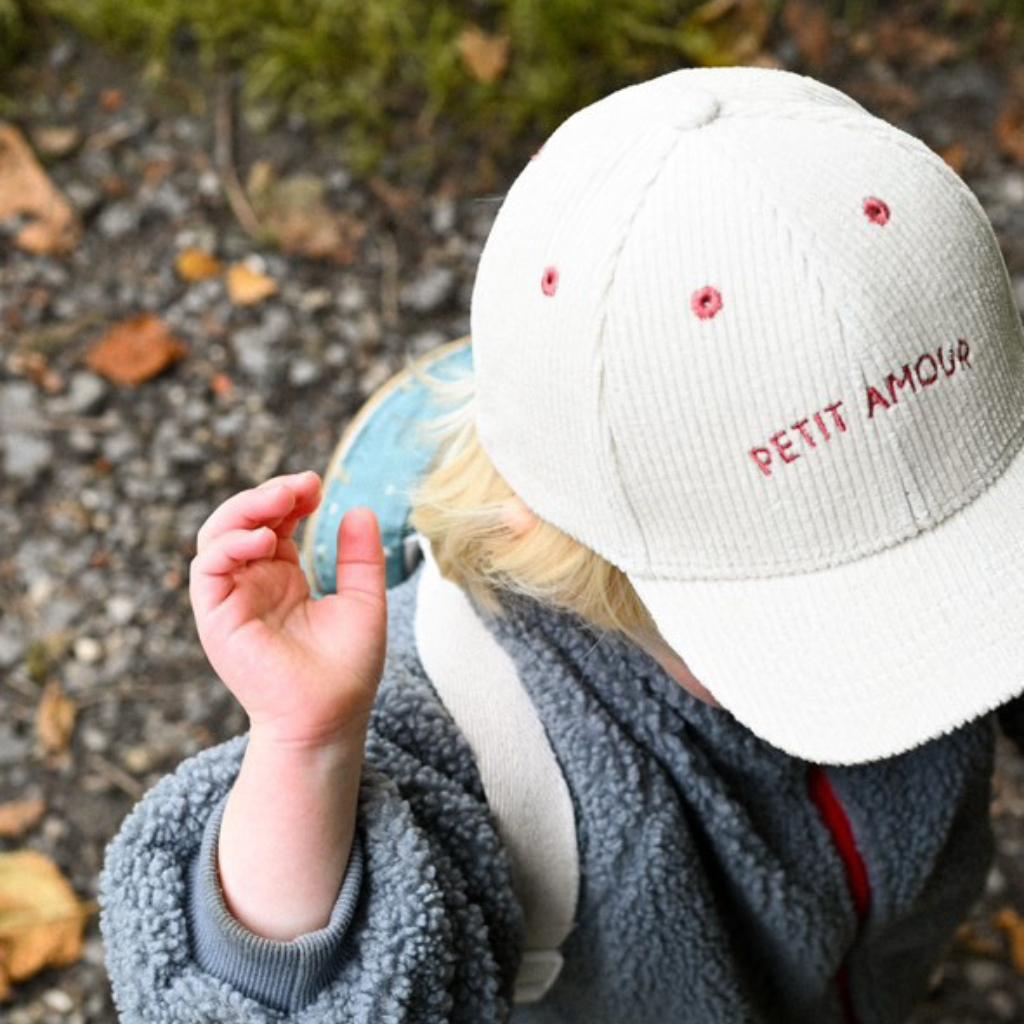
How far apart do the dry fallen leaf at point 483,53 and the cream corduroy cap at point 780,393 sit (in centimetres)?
156

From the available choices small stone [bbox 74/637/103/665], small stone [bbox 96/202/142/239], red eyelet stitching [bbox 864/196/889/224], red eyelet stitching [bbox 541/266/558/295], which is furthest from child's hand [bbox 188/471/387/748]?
small stone [bbox 96/202/142/239]

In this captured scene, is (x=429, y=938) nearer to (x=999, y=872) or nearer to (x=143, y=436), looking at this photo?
(x=999, y=872)

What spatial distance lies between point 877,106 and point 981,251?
1.65m

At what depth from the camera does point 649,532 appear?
3.56 ft

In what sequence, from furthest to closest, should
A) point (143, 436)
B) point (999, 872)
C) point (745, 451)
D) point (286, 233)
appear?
point (286, 233)
point (143, 436)
point (999, 872)
point (745, 451)

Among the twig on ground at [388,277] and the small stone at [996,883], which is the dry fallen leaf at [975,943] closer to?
the small stone at [996,883]

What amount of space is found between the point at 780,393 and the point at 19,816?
1.42 metres

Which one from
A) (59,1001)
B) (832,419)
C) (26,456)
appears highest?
(832,419)

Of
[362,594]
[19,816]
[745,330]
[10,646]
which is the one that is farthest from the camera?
[10,646]

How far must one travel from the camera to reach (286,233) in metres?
2.52

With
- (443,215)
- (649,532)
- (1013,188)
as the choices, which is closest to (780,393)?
(649,532)

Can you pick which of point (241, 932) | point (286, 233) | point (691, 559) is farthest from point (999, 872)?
point (286, 233)

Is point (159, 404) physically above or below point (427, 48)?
below

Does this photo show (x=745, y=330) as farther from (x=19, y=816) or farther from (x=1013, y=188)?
(x=1013, y=188)
